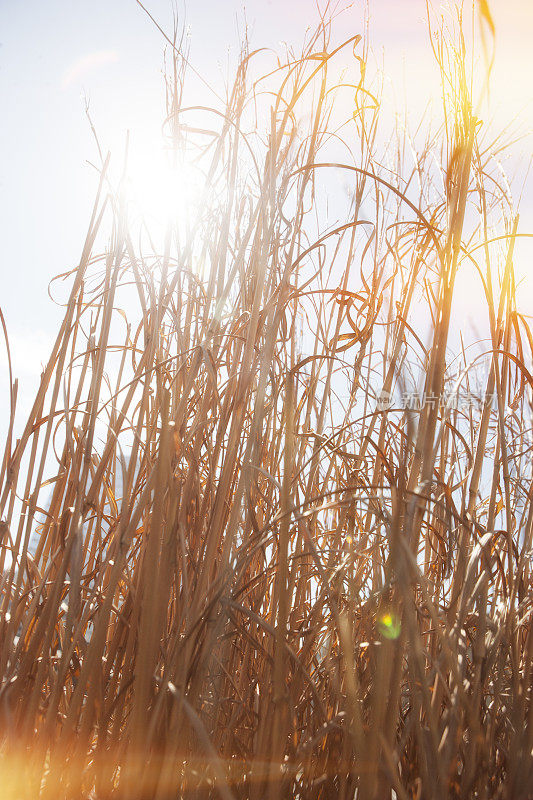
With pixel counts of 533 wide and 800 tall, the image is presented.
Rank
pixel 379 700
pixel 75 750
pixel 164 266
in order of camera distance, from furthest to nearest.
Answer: pixel 164 266 < pixel 75 750 < pixel 379 700

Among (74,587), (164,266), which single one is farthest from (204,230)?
Answer: (74,587)

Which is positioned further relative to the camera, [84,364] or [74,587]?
[84,364]

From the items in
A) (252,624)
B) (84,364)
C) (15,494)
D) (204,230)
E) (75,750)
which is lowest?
(75,750)

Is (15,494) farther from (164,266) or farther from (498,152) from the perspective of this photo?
(498,152)

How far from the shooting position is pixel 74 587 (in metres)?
0.52

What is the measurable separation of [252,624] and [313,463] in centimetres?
20

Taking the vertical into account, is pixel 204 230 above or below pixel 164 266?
above

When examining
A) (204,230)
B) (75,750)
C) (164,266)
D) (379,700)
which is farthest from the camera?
(204,230)

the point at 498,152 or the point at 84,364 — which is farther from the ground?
the point at 498,152

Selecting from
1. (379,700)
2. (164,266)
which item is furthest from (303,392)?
(379,700)

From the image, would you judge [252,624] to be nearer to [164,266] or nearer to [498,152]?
[164,266]

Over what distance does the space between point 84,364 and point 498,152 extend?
0.56m

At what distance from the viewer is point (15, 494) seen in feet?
2.08

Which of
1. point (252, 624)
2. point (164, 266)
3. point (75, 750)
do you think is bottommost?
point (75, 750)
